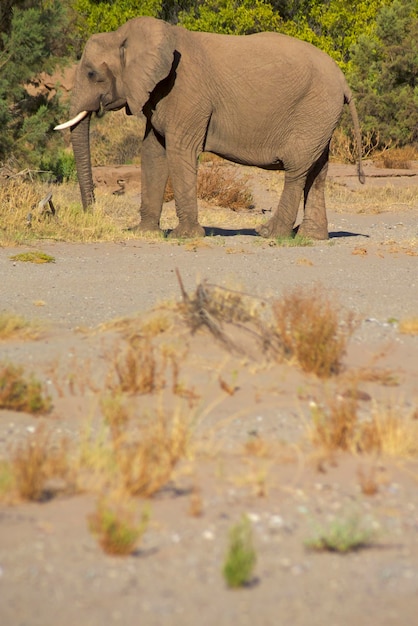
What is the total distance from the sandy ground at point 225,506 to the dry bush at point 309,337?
4.2 inches

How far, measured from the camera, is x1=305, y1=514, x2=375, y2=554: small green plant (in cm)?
466

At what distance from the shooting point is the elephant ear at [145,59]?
13.2 m

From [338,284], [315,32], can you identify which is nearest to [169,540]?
[338,284]

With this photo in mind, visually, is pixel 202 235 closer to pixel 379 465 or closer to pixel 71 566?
pixel 379 465

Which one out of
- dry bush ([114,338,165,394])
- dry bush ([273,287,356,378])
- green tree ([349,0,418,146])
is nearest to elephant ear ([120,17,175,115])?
dry bush ([273,287,356,378])

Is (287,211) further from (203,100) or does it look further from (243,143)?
(203,100)

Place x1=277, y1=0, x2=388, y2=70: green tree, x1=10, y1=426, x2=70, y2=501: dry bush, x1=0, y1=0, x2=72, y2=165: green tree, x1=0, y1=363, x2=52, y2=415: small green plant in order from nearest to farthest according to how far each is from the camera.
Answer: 1. x1=10, y1=426, x2=70, y2=501: dry bush
2. x1=0, y1=363, x2=52, y2=415: small green plant
3. x1=0, y1=0, x2=72, y2=165: green tree
4. x1=277, y1=0, x2=388, y2=70: green tree

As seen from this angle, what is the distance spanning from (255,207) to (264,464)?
48.0 ft

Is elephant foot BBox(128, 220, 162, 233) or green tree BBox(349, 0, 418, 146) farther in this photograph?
green tree BBox(349, 0, 418, 146)

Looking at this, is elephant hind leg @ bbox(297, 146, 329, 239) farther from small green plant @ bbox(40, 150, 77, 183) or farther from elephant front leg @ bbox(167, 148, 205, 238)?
small green plant @ bbox(40, 150, 77, 183)

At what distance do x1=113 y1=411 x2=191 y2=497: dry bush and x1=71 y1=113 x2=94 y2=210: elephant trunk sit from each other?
8.59 meters

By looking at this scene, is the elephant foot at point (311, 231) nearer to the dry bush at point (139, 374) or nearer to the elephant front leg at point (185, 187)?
the elephant front leg at point (185, 187)

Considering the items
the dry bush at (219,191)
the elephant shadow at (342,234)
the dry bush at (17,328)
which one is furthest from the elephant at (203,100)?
the dry bush at (17,328)

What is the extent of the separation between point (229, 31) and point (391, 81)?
26.5 ft
